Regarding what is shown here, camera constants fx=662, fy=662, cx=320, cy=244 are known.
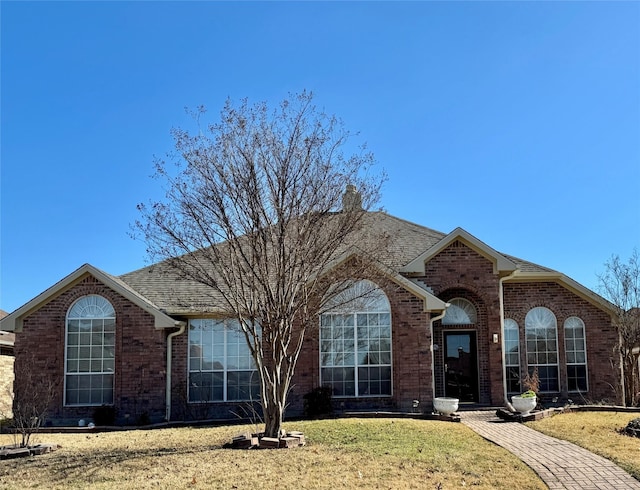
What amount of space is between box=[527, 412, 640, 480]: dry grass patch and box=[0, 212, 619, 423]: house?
3347 millimetres

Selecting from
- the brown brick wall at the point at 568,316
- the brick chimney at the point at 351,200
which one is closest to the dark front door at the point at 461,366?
the brown brick wall at the point at 568,316

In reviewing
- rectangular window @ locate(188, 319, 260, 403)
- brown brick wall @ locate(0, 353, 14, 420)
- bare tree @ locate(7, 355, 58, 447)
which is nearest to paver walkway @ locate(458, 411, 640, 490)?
rectangular window @ locate(188, 319, 260, 403)

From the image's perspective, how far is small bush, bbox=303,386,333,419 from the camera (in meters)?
17.2

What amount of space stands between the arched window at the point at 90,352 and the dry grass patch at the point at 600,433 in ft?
36.9

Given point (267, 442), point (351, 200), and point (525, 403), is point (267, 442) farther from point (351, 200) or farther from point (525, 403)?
point (525, 403)

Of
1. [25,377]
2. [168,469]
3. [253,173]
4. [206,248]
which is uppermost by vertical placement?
[253,173]

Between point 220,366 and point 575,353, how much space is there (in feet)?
36.9

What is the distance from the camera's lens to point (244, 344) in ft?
62.1

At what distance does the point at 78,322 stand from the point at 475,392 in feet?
38.5

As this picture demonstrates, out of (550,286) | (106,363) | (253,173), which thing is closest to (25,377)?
(106,363)

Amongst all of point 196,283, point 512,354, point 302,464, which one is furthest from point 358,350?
point 302,464

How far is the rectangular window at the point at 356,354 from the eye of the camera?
1836 centimetres

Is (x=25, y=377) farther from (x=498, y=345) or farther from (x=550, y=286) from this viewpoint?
(x=550, y=286)

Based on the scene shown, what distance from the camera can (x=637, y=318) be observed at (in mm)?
20609
